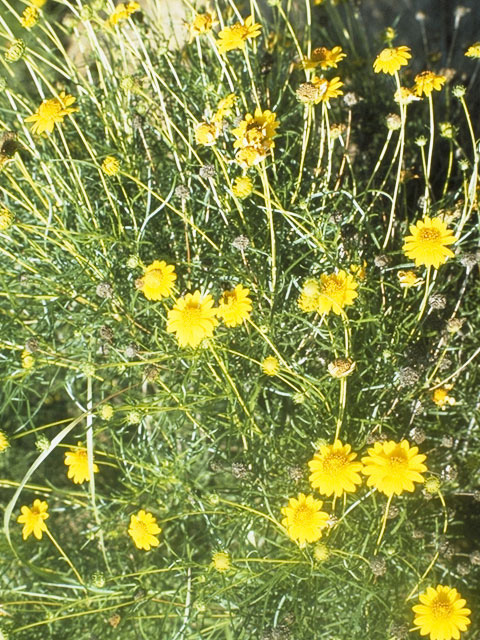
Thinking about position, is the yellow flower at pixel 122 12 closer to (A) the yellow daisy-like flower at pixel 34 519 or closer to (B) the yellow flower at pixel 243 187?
(B) the yellow flower at pixel 243 187

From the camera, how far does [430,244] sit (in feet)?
3.25

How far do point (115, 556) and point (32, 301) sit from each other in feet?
1.88

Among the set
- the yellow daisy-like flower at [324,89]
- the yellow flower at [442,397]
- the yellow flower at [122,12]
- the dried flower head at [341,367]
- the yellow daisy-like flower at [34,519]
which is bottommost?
the yellow daisy-like flower at [34,519]

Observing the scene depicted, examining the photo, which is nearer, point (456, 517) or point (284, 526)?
point (284, 526)

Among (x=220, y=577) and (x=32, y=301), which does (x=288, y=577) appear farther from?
(x=32, y=301)

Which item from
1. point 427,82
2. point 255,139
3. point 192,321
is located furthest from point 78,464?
point 427,82

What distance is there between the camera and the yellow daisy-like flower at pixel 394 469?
0.96 meters

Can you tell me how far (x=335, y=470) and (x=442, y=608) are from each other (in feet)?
0.89

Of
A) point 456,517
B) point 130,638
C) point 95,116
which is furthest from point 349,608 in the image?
point 95,116

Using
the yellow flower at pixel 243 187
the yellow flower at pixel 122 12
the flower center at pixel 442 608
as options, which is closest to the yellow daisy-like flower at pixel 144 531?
the flower center at pixel 442 608

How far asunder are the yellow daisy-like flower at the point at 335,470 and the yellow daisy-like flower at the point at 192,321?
0.82 feet

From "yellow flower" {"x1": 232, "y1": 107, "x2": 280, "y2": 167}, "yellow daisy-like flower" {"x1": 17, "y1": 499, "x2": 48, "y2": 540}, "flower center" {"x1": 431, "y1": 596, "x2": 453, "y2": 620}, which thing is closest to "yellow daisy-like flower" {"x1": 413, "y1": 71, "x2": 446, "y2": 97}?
"yellow flower" {"x1": 232, "y1": 107, "x2": 280, "y2": 167}

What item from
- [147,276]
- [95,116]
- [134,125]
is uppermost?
[95,116]

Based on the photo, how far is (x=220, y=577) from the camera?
114cm
